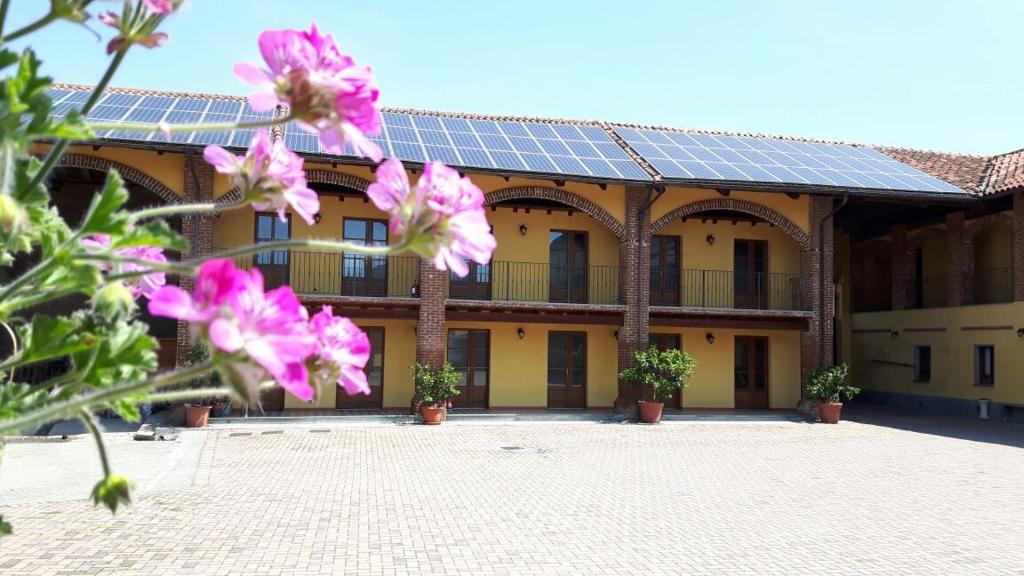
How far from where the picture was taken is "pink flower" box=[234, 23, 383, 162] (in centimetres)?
110

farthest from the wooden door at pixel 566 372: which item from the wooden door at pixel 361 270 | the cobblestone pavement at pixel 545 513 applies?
the cobblestone pavement at pixel 545 513

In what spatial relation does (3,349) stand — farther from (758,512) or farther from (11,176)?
(11,176)

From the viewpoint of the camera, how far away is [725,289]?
71.6 ft

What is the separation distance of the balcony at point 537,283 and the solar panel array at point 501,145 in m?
3.00

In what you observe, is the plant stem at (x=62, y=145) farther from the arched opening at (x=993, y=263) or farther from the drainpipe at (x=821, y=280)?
the arched opening at (x=993, y=263)

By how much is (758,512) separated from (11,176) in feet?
31.6

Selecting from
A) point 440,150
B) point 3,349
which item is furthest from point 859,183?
point 3,349

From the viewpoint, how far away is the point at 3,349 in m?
15.5

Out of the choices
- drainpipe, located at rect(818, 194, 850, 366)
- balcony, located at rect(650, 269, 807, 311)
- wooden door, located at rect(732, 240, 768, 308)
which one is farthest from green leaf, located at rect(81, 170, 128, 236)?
wooden door, located at rect(732, 240, 768, 308)

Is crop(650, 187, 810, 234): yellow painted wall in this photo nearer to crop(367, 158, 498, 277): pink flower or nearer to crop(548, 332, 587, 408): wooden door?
crop(548, 332, 587, 408): wooden door

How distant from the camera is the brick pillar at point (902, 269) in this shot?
24.1 meters

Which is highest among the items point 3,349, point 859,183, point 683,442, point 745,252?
point 859,183

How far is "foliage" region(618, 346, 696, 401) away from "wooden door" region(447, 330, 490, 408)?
12.6 ft

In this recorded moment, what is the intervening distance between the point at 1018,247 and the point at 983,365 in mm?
3603
